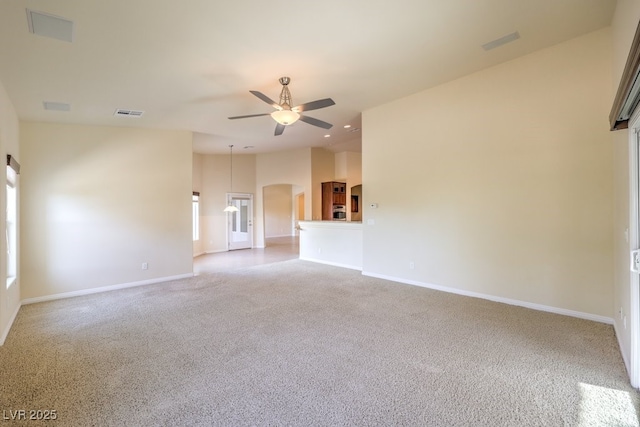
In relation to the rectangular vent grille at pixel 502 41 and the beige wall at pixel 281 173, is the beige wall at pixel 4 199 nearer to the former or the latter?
the rectangular vent grille at pixel 502 41

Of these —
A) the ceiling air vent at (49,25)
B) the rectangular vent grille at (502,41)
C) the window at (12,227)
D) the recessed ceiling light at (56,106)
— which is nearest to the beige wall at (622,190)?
the rectangular vent grille at (502,41)

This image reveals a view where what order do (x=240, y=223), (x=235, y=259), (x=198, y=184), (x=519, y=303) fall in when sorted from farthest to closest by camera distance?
(x=240, y=223) → (x=198, y=184) → (x=235, y=259) → (x=519, y=303)

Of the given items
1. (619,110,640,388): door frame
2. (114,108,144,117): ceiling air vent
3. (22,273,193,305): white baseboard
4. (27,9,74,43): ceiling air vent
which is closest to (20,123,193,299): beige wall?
(22,273,193,305): white baseboard

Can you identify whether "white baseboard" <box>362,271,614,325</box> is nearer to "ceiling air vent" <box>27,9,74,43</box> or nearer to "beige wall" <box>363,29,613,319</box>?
"beige wall" <box>363,29,613,319</box>

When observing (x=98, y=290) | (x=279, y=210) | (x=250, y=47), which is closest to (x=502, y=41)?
(x=250, y=47)

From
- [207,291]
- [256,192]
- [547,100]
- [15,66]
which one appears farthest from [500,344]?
[256,192]

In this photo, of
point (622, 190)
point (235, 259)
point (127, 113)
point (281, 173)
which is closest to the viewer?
point (622, 190)

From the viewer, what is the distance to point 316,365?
254cm

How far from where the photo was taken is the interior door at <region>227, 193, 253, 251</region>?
10344 millimetres

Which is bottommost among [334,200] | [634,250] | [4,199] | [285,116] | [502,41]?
[634,250]

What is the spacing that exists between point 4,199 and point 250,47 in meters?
3.34

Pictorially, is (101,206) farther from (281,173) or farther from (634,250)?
(634,250)

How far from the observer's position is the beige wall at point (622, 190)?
238 centimetres

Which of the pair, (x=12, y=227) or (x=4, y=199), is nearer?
(x=4, y=199)
